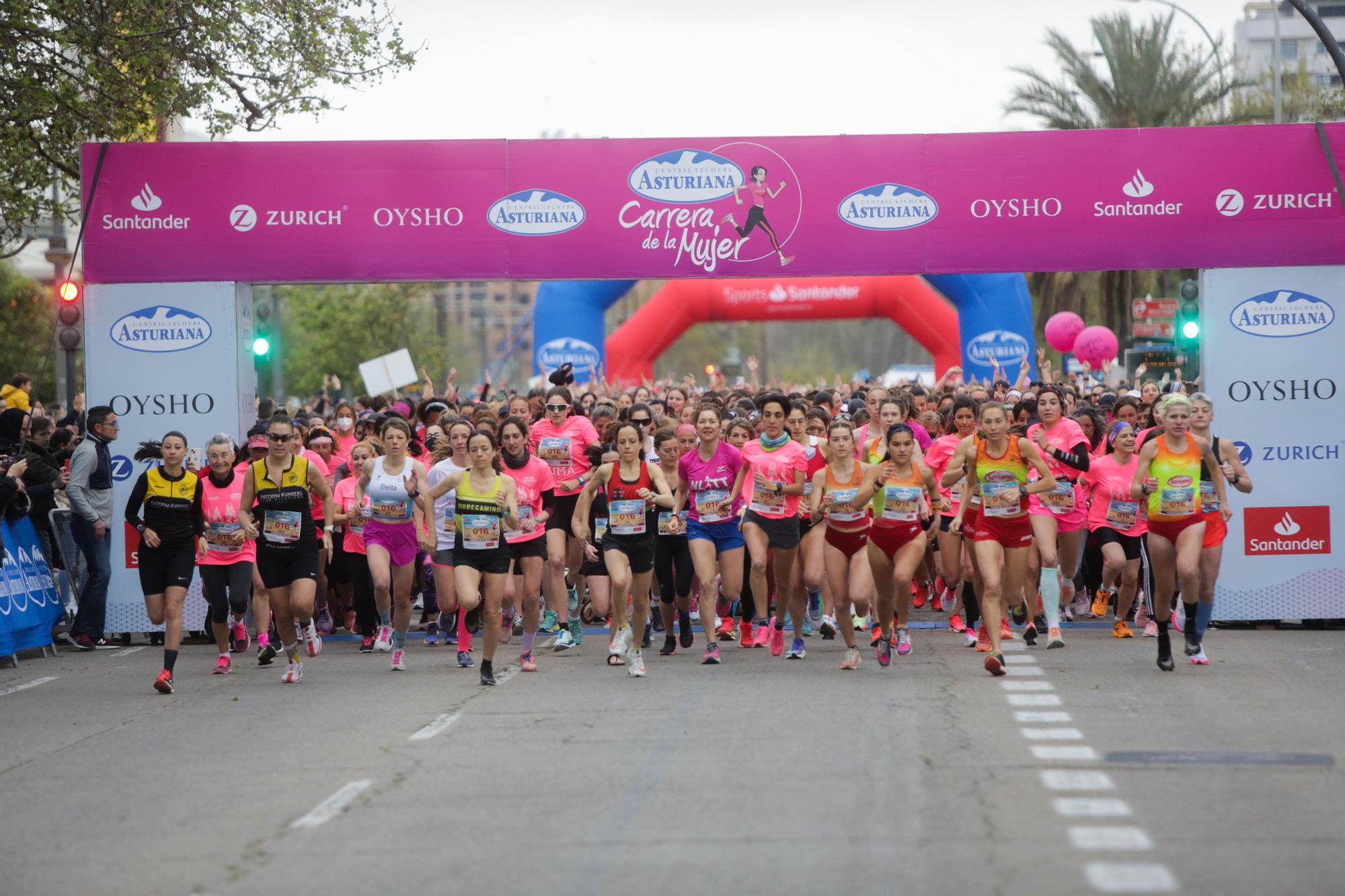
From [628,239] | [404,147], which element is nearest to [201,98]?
[404,147]

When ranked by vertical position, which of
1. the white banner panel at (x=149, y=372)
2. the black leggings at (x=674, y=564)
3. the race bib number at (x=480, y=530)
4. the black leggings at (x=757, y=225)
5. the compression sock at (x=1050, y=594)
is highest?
the black leggings at (x=757, y=225)

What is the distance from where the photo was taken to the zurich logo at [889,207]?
1575cm

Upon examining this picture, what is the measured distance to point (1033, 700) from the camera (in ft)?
35.3

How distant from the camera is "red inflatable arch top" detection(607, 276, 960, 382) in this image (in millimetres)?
31953

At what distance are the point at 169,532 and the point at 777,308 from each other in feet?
70.0

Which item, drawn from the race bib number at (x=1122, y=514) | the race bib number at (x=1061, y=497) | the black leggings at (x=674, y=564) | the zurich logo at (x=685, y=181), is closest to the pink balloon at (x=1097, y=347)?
the zurich logo at (x=685, y=181)

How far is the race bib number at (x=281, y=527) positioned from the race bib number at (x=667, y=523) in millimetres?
2702

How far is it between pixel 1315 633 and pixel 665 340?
18878mm

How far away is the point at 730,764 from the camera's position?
8523 millimetres

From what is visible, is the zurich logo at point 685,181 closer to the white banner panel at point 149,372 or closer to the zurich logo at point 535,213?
the zurich logo at point 535,213

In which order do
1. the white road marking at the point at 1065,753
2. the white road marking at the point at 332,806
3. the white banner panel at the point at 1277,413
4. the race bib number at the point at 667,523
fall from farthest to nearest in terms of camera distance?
the white banner panel at the point at 1277,413
the race bib number at the point at 667,523
the white road marking at the point at 1065,753
the white road marking at the point at 332,806

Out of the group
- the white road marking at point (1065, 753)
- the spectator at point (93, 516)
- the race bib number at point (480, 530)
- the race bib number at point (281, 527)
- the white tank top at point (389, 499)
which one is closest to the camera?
the white road marking at point (1065, 753)

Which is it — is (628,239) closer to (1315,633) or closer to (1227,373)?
(1227,373)

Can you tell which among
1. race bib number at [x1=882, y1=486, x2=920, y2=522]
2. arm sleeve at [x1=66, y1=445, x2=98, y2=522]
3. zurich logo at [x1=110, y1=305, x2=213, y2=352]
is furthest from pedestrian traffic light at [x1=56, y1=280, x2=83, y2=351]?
race bib number at [x1=882, y1=486, x2=920, y2=522]
